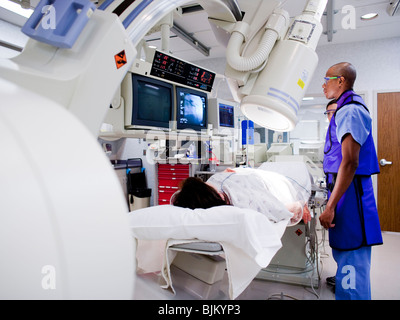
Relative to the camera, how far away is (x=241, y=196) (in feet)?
6.25

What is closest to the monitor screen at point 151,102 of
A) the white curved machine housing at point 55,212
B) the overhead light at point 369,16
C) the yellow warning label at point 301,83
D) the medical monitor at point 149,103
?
the medical monitor at point 149,103

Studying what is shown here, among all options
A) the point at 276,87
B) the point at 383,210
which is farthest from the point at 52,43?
the point at 383,210

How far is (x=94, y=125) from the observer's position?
645mm

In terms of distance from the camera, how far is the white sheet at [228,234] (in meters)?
1.23

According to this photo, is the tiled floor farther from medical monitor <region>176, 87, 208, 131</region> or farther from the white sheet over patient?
medical monitor <region>176, 87, 208, 131</region>

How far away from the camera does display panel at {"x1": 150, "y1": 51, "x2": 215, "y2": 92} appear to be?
4.88 ft

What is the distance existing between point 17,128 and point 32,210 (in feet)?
0.31

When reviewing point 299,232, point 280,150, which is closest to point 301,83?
point 299,232

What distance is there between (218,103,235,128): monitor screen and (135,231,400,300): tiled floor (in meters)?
1.05

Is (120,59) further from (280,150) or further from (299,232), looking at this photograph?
(280,150)

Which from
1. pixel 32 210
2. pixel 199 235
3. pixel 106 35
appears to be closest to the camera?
pixel 32 210

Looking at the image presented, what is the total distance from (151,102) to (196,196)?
23.5 inches

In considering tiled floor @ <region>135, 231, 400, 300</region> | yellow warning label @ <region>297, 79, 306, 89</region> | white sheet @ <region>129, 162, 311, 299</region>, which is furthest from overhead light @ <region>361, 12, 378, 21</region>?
white sheet @ <region>129, 162, 311, 299</region>
